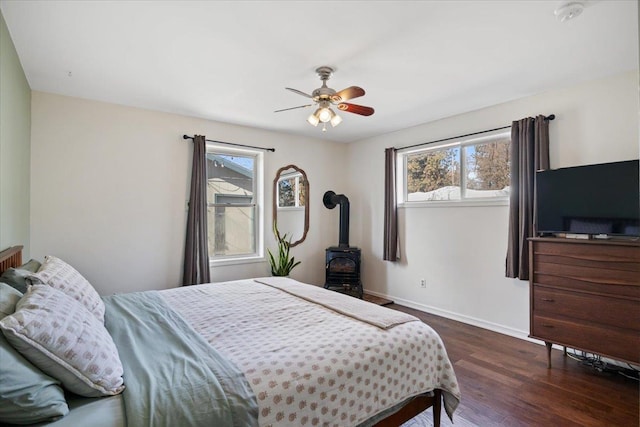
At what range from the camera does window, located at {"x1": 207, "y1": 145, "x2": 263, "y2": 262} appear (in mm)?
4246

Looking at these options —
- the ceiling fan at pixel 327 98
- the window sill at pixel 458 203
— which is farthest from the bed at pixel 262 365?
the window sill at pixel 458 203

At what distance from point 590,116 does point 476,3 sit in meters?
1.90

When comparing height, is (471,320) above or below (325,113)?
below

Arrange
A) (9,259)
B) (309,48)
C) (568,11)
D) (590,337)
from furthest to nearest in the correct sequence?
(590,337) → (309,48) → (9,259) → (568,11)

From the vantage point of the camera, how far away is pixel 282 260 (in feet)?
14.5

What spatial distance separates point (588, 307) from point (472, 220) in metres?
1.47

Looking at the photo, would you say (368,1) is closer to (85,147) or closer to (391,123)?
(391,123)

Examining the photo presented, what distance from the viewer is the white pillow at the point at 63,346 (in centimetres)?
104

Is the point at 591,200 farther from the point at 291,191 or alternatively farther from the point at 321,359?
the point at 291,191

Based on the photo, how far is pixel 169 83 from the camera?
2924 mm

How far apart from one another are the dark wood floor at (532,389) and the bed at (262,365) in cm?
57

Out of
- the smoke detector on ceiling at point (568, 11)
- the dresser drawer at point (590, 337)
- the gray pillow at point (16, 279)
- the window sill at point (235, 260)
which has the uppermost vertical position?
the smoke detector on ceiling at point (568, 11)

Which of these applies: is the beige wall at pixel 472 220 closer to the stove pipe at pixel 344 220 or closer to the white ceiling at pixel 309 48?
the white ceiling at pixel 309 48

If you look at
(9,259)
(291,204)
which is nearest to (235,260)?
(291,204)
